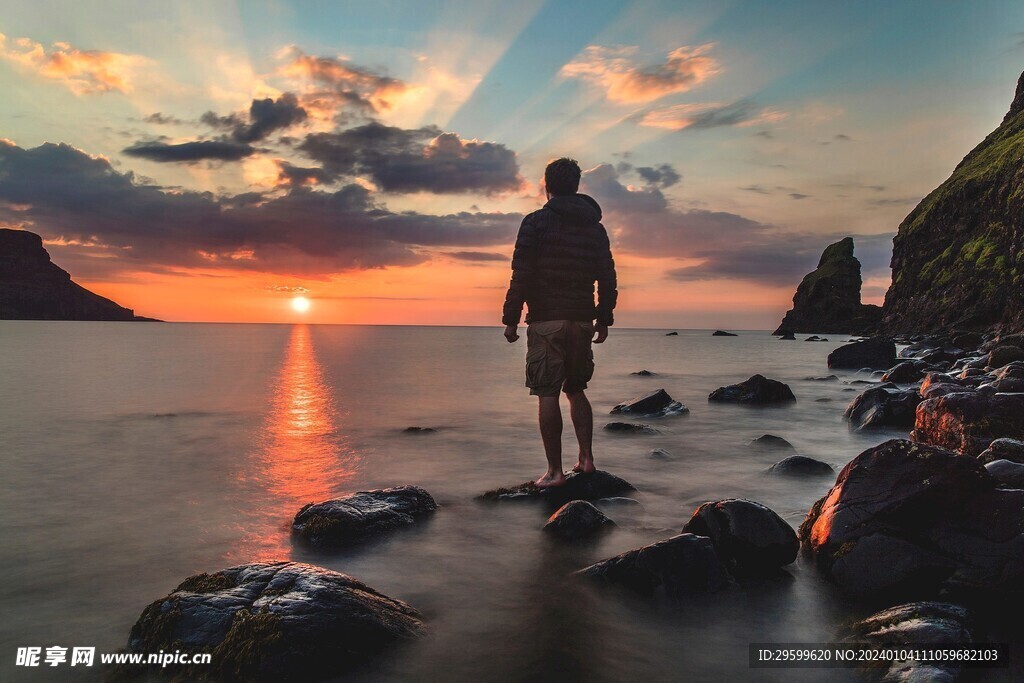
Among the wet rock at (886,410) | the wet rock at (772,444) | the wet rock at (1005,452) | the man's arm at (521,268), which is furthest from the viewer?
the wet rock at (886,410)

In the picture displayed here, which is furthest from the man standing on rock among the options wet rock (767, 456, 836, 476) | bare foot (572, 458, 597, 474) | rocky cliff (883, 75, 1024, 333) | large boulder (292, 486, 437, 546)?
rocky cliff (883, 75, 1024, 333)

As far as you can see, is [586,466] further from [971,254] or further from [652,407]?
[971,254]

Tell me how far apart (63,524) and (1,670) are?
3262mm

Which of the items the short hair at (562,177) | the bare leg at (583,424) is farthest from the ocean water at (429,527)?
the short hair at (562,177)

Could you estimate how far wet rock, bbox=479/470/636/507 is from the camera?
22.5 ft

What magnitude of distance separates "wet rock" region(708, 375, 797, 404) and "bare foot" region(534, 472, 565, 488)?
1204cm

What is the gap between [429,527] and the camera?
19.5ft

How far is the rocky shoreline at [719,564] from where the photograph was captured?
339cm

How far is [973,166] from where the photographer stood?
244ft

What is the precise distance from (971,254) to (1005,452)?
2449 inches

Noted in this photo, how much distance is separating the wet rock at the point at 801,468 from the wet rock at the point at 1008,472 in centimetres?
244

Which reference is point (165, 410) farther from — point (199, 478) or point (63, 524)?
point (63, 524)

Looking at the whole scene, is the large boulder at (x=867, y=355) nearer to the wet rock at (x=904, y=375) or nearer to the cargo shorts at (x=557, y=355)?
the wet rock at (x=904, y=375)

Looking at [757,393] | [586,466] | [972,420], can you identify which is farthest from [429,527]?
[757,393]
